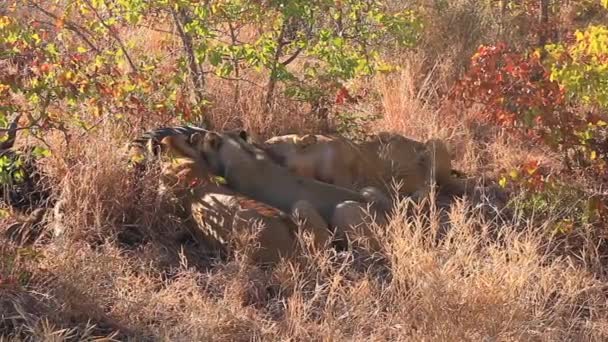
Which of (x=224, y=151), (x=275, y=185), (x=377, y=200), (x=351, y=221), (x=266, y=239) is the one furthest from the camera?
(x=224, y=151)

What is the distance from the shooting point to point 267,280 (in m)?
5.30

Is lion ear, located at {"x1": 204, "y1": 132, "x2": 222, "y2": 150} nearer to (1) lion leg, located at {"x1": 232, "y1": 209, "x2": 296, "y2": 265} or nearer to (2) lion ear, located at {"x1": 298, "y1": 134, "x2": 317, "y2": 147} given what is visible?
(2) lion ear, located at {"x1": 298, "y1": 134, "x2": 317, "y2": 147}

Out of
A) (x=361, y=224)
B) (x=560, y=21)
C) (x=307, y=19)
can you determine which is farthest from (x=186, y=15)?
(x=560, y=21)

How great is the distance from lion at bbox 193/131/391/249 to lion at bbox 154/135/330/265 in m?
0.13

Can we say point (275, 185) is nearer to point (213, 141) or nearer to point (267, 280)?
point (213, 141)

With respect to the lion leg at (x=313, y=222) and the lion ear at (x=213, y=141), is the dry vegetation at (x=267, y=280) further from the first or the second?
the lion ear at (x=213, y=141)

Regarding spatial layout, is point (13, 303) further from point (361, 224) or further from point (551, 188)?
point (551, 188)

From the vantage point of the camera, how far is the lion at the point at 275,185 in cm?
600

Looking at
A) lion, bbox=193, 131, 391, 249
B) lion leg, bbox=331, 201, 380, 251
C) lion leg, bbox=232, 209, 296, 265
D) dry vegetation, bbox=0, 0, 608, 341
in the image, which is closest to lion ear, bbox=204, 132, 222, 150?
lion, bbox=193, 131, 391, 249

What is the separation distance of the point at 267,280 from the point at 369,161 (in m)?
1.90

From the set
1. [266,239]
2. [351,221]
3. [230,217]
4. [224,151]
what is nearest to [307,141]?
[224,151]

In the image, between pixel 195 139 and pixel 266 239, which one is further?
pixel 195 139

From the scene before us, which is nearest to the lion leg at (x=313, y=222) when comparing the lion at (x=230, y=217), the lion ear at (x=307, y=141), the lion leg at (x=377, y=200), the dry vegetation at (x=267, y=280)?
the lion at (x=230, y=217)

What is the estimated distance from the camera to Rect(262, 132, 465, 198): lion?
6.69 metres
